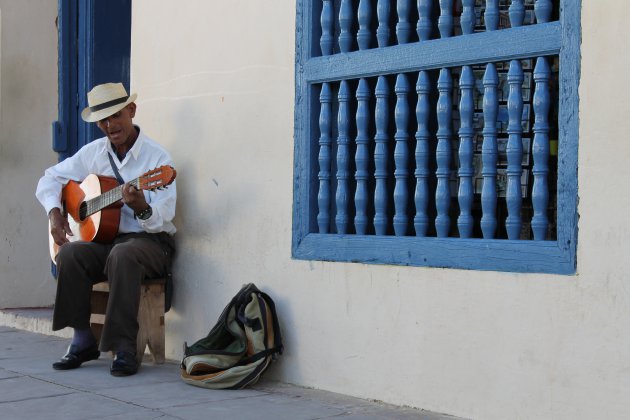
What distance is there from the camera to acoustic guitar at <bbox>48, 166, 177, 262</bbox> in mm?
4969

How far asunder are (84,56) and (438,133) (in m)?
3.64

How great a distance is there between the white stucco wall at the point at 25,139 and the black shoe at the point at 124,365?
2464mm

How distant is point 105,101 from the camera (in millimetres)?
5473

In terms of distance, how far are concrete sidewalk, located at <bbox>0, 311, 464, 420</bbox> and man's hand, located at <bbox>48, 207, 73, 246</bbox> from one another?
0.69 meters

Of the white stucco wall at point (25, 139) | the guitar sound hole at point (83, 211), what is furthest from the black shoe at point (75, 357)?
the white stucco wall at point (25, 139)

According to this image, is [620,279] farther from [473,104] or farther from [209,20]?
[209,20]

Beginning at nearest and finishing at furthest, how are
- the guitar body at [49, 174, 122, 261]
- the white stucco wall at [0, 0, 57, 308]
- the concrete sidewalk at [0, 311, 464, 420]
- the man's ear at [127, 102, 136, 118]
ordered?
1. the concrete sidewalk at [0, 311, 464, 420]
2. the guitar body at [49, 174, 122, 261]
3. the man's ear at [127, 102, 136, 118]
4. the white stucco wall at [0, 0, 57, 308]

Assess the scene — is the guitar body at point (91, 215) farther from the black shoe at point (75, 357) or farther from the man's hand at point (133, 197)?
the black shoe at point (75, 357)

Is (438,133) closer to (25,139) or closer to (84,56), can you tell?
(84,56)

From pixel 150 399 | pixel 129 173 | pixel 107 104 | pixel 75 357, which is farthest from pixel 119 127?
pixel 150 399

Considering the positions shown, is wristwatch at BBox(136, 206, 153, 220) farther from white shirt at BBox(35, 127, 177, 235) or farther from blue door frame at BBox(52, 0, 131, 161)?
blue door frame at BBox(52, 0, 131, 161)

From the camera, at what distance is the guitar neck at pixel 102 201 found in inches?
202

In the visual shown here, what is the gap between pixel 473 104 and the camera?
4.20 m

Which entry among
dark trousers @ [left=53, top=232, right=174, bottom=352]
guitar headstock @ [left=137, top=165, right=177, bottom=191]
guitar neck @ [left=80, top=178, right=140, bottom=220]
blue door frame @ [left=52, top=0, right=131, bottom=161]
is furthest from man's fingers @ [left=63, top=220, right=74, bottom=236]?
blue door frame @ [left=52, top=0, right=131, bottom=161]
